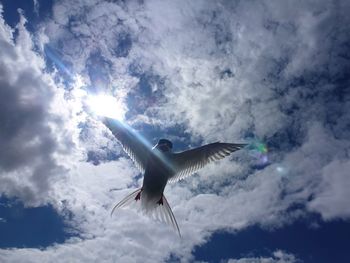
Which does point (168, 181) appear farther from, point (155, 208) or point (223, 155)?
point (223, 155)

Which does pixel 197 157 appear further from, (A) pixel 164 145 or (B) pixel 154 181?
(B) pixel 154 181

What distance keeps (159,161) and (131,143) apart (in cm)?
162

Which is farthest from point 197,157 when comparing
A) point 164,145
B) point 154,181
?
point 154,181

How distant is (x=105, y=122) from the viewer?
1570 centimetres

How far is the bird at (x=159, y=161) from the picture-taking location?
14250 mm

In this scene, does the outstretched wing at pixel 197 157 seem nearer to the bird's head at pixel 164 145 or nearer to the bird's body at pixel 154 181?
the bird's head at pixel 164 145

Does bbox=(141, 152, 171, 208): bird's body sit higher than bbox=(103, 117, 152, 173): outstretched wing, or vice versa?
bbox=(103, 117, 152, 173): outstretched wing

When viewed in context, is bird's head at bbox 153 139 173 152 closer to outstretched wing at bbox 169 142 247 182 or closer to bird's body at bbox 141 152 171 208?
bird's body at bbox 141 152 171 208

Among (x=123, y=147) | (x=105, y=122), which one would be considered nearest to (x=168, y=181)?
(x=123, y=147)

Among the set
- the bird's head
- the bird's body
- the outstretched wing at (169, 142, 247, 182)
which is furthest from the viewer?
the outstretched wing at (169, 142, 247, 182)

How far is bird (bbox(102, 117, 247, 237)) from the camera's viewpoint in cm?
1425

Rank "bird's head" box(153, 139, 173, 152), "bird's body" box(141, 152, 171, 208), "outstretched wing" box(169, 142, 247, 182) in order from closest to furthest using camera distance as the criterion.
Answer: "bird's body" box(141, 152, 171, 208) → "bird's head" box(153, 139, 173, 152) → "outstretched wing" box(169, 142, 247, 182)

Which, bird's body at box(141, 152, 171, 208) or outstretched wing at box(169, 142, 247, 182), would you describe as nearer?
bird's body at box(141, 152, 171, 208)

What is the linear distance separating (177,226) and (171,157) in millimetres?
2870
